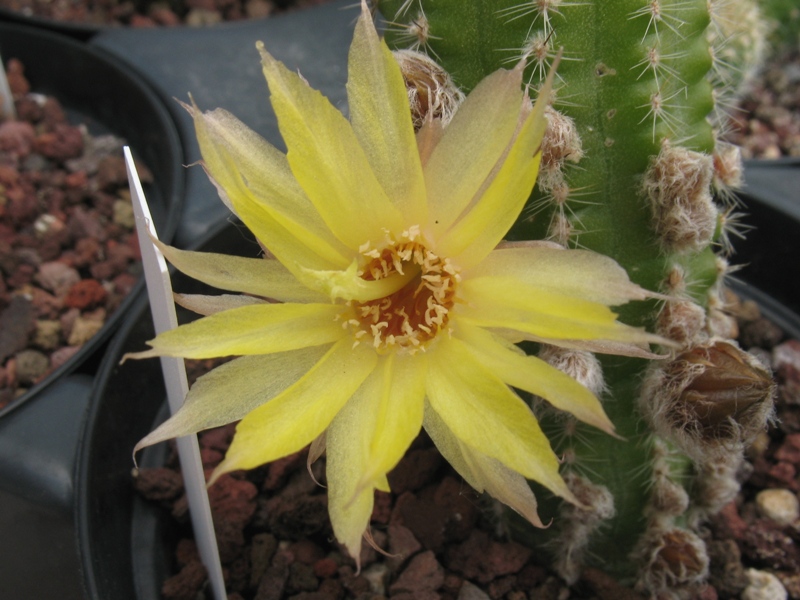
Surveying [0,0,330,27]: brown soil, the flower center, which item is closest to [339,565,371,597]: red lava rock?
the flower center

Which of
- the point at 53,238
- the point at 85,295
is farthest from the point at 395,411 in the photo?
the point at 53,238

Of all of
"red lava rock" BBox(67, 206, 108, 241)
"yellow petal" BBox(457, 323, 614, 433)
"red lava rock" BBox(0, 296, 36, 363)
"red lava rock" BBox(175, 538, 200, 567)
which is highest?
"yellow petal" BBox(457, 323, 614, 433)

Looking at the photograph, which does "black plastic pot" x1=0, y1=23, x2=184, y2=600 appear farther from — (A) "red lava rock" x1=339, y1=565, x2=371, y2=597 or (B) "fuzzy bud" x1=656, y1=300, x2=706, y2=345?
(B) "fuzzy bud" x1=656, y1=300, x2=706, y2=345

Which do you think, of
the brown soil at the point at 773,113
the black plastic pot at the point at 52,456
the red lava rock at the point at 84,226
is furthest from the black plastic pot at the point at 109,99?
the brown soil at the point at 773,113

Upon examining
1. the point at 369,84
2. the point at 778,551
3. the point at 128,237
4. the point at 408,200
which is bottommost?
the point at 778,551

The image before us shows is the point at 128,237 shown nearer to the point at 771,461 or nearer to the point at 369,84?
the point at 369,84

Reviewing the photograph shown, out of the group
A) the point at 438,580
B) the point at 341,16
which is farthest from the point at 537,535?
the point at 341,16
